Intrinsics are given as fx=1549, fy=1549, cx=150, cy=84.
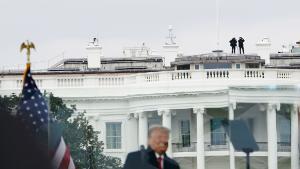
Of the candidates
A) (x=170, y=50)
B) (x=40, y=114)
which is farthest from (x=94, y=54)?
(x=40, y=114)

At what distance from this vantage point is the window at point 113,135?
74.1 meters

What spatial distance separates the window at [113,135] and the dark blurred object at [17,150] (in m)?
61.1

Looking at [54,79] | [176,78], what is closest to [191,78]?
[176,78]

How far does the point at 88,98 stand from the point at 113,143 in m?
7.17

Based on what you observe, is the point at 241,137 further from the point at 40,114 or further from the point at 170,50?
the point at 170,50

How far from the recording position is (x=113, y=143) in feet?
246

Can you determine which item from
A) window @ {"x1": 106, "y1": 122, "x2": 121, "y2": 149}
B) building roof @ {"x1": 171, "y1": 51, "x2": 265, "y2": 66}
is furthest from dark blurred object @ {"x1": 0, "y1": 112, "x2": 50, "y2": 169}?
building roof @ {"x1": 171, "y1": 51, "x2": 265, "y2": 66}

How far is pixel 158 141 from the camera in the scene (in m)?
11.6

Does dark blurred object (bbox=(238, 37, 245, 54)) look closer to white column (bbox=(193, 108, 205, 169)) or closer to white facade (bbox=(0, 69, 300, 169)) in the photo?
white facade (bbox=(0, 69, 300, 169))

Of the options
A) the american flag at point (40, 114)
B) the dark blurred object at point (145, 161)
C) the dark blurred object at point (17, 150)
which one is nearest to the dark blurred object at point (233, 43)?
the american flag at point (40, 114)

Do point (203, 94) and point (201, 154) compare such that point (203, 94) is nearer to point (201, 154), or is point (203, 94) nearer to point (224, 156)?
point (201, 154)

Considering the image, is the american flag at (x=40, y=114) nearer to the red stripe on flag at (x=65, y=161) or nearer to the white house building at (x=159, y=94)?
the red stripe on flag at (x=65, y=161)

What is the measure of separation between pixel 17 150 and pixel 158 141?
1828 millimetres

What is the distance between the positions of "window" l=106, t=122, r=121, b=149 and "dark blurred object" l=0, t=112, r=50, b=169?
2406 inches
